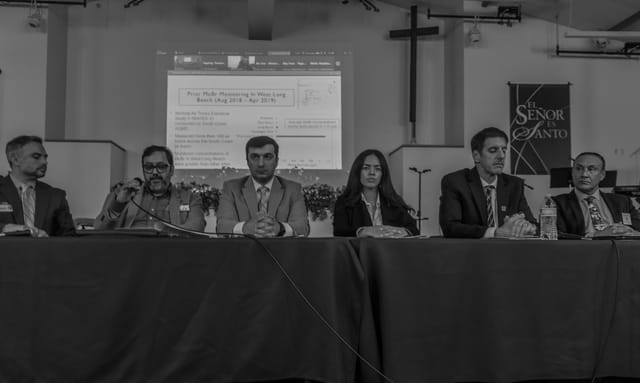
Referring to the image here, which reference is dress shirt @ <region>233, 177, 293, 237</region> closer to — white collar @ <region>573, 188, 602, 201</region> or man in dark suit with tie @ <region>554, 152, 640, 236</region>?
man in dark suit with tie @ <region>554, 152, 640, 236</region>

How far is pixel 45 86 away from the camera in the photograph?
520 centimetres

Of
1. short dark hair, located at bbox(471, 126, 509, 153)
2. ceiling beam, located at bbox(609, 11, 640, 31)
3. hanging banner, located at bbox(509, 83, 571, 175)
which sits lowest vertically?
short dark hair, located at bbox(471, 126, 509, 153)

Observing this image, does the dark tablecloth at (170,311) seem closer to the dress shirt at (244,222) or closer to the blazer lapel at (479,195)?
the dress shirt at (244,222)

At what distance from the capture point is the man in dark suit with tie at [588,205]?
3.21 meters

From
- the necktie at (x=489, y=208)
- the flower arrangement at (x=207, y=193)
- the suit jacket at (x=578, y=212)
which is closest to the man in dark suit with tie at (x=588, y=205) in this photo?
the suit jacket at (x=578, y=212)

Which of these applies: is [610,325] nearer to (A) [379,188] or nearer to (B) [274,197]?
(A) [379,188]

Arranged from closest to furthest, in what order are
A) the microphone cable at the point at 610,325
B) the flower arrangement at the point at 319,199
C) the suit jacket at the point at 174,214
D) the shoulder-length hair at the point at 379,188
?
the microphone cable at the point at 610,325
the suit jacket at the point at 174,214
the shoulder-length hair at the point at 379,188
the flower arrangement at the point at 319,199

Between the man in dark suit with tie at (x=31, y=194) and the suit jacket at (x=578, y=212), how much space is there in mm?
2817

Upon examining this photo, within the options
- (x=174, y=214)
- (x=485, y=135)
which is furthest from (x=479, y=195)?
(x=174, y=214)

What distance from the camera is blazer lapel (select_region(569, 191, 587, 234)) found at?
320 cm

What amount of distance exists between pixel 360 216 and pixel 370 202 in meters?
0.13

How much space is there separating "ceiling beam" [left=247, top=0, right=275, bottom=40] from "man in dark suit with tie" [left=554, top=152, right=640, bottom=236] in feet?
10.2

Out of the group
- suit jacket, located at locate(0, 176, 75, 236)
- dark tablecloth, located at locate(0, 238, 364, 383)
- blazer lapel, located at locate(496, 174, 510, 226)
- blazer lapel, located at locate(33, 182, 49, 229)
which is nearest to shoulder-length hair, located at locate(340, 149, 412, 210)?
blazer lapel, located at locate(496, 174, 510, 226)

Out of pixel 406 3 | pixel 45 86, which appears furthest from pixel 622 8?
pixel 45 86
